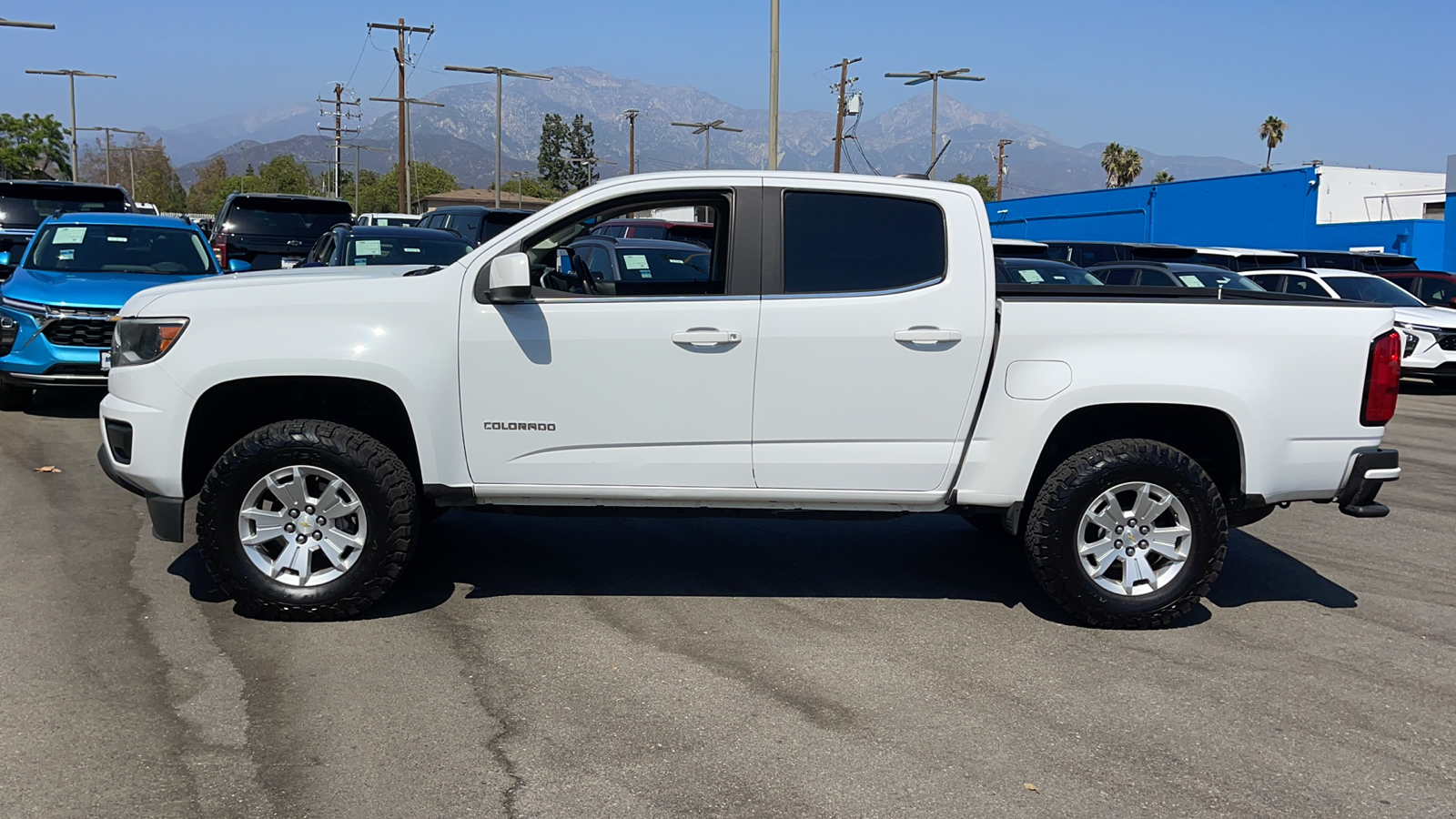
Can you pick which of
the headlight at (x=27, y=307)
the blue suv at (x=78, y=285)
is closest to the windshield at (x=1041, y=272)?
the blue suv at (x=78, y=285)

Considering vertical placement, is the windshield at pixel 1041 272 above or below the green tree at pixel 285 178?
below

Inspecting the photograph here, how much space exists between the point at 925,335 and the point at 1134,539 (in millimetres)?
1364

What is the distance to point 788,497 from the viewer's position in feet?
17.6

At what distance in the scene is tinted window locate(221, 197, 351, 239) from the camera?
1769 centimetres

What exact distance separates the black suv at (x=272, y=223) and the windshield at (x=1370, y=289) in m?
14.4

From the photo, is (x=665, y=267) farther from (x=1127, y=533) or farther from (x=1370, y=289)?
(x=1370, y=289)

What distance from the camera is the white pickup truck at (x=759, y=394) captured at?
17.1 feet

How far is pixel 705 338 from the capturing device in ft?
17.1

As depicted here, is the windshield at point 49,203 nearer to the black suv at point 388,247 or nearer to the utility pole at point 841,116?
the black suv at point 388,247

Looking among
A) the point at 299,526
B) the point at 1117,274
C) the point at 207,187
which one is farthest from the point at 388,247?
the point at 207,187

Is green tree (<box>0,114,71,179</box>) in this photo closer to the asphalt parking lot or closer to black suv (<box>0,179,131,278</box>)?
black suv (<box>0,179,131,278</box>)

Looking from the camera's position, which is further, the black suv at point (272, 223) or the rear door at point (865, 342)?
the black suv at point (272, 223)

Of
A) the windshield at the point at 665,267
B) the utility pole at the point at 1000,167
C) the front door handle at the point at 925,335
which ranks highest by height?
the utility pole at the point at 1000,167

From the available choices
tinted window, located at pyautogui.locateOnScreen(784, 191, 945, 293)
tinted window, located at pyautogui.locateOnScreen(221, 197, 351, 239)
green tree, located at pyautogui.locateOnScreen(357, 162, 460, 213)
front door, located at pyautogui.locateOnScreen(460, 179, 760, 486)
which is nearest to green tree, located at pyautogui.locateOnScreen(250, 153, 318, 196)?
green tree, located at pyautogui.locateOnScreen(357, 162, 460, 213)
